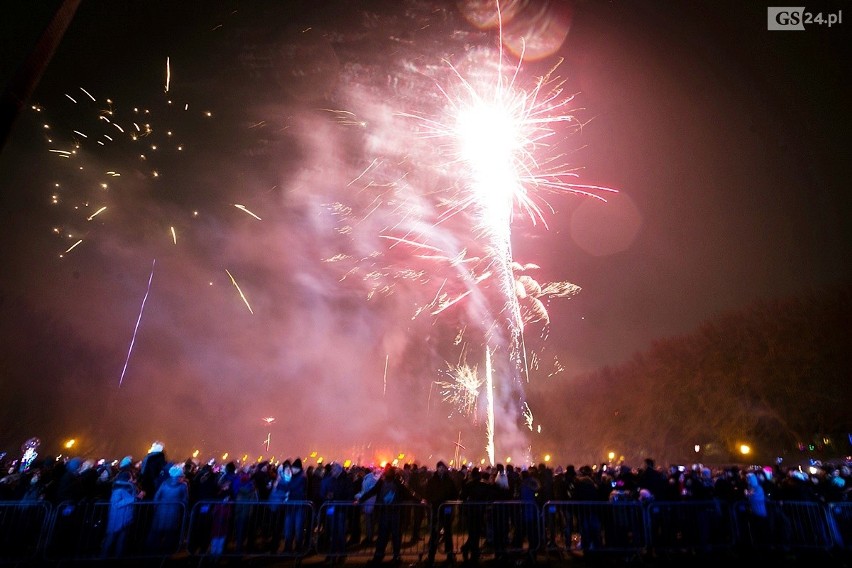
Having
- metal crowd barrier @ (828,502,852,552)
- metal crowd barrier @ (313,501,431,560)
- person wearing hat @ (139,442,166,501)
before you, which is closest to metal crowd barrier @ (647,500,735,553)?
metal crowd barrier @ (828,502,852,552)

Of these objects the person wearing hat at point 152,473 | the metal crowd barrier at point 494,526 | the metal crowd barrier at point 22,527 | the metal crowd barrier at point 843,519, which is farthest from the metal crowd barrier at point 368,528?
the metal crowd barrier at point 843,519

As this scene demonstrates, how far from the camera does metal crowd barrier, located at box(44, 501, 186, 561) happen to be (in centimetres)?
829

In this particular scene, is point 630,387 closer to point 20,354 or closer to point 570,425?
point 570,425

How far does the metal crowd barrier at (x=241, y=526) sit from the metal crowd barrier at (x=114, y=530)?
38 cm

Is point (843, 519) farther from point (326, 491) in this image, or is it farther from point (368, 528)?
point (326, 491)

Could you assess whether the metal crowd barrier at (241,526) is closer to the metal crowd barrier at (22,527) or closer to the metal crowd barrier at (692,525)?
the metal crowd barrier at (22,527)

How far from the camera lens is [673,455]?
46531mm

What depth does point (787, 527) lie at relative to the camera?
996cm

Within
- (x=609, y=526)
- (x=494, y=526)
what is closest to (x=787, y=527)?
(x=609, y=526)

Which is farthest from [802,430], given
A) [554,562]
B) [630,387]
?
[554,562]

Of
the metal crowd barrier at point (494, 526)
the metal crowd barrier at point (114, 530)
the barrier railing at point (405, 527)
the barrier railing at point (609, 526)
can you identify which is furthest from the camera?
the barrier railing at point (609, 526)

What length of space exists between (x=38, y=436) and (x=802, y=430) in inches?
2590

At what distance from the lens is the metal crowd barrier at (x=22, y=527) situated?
27.3ft

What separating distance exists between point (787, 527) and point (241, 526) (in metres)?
11.4
